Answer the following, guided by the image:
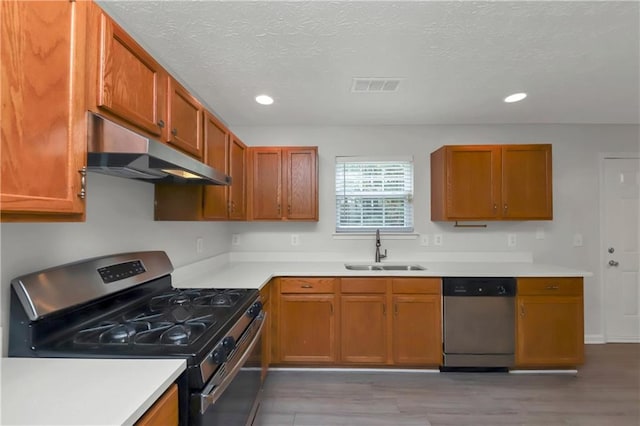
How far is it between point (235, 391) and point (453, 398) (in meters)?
1.76

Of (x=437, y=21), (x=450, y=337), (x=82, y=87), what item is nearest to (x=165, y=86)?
(x=82, y=87)

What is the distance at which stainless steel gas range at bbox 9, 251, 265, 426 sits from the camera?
984 mm

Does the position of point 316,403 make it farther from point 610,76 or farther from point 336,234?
point 610,76

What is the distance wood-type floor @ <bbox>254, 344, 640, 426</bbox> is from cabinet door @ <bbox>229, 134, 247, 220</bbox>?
148 cm

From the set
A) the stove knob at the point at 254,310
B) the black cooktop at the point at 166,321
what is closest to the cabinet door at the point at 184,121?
the black cooktop at the point at 166,321

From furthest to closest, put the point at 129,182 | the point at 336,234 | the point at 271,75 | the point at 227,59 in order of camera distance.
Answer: the point at 336,234 < the point at 271,75 < the point at 227,59 < the point at 129,182

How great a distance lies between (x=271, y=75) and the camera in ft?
6.73

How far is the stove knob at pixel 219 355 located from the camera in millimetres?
1053

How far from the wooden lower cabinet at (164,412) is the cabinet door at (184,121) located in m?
1.15

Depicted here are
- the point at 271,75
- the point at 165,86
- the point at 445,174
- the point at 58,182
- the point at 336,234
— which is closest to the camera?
the point at 58,182

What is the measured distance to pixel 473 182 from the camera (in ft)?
9.11

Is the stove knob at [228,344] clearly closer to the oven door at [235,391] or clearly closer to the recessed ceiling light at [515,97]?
the oven door at [235,391]

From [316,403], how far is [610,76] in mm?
3282

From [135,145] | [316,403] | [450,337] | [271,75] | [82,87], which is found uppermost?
[271,75]
